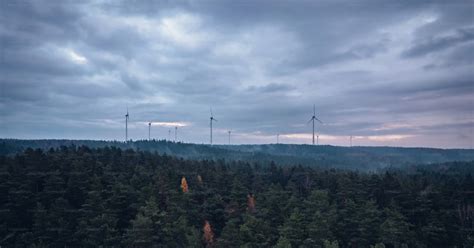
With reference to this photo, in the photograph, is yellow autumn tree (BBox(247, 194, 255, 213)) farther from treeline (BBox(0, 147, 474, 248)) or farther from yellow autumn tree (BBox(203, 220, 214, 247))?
yellow autumn tree (BBox(203, 220, 214, 247))

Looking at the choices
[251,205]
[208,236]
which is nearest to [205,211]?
[251,205]

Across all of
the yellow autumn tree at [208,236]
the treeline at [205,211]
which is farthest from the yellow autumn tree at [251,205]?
the yellow autumn tree at [208,236]

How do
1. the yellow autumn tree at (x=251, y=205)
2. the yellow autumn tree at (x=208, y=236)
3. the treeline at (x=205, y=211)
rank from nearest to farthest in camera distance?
the treeline at (x=205, y=211)
the yellow autumn tree at (x=208, y=236)
the yellow autumn tree at (x=251, y=205)

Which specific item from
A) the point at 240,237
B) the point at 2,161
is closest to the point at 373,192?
the point at 240,237

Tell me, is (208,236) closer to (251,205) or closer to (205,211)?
(205,211)

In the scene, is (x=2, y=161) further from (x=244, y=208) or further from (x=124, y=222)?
(x=244, y=208)

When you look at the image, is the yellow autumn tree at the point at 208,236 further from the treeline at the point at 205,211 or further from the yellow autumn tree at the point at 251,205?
the yellow autumn tree at the point at 251,205

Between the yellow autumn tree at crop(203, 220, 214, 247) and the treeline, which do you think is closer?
the treeline

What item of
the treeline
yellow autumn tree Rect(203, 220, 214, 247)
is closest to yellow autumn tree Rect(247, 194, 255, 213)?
the treeline
